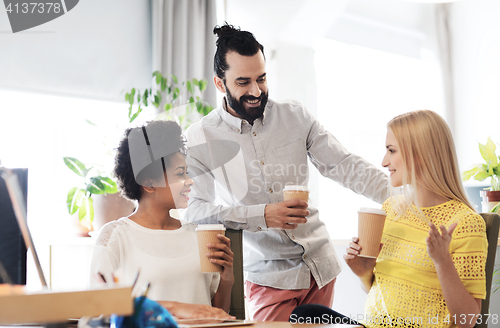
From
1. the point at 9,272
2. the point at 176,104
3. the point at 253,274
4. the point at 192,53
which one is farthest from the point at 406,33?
the point at 9,272

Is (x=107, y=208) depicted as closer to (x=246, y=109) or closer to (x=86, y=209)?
(x=86, y=209)

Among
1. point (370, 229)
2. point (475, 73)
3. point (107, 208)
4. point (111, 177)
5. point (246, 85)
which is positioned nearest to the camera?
point (370, 229)

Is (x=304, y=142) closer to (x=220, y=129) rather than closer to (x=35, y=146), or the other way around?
(x=220, y=129)

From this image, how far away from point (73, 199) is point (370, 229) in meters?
1.84

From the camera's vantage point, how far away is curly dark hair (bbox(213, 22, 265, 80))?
162 cm

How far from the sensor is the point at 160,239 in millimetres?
1303

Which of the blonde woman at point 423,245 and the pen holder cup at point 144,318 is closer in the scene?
the pen holder cup at point 144,318

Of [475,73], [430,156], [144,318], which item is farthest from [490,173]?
[144,318]

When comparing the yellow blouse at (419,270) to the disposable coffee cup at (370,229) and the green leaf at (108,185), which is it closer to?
the disposable coffee cup at (370,229)

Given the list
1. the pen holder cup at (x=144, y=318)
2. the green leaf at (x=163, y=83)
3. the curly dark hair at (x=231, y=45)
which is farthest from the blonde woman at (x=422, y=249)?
the green leaf at (x=163, y=83)

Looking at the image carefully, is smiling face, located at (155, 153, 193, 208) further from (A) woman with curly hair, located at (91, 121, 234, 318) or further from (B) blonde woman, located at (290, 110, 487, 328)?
(B) blonde woman, located at (290, 110, 487, 328)

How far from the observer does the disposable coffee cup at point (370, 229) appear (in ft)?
3.78

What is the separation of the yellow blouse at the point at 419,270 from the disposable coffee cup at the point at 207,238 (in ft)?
1.60

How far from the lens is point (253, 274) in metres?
1.65
